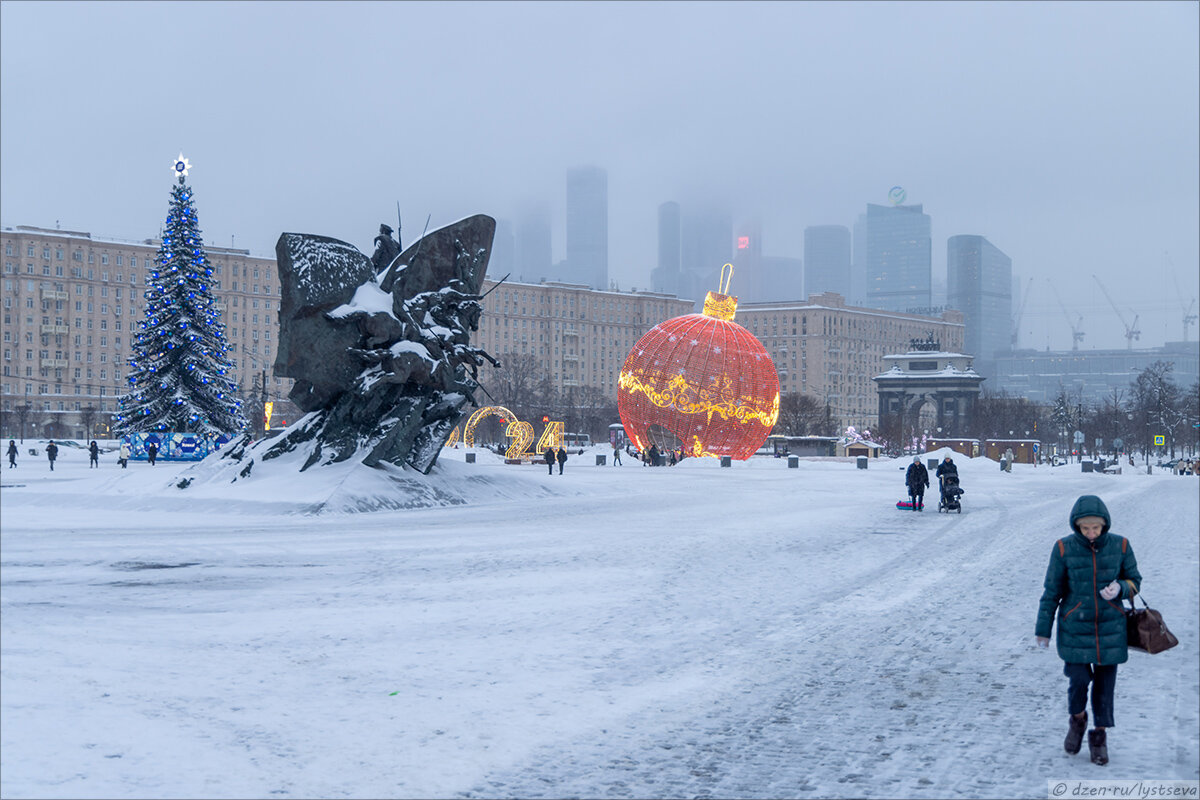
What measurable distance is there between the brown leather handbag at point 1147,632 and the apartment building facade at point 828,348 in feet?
514

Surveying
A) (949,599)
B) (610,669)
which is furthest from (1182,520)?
(610,669)

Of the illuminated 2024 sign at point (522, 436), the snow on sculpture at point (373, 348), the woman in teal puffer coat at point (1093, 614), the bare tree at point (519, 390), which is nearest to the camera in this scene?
the woman in teal puffer coat at point (1093, 614)

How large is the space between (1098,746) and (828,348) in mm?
163235

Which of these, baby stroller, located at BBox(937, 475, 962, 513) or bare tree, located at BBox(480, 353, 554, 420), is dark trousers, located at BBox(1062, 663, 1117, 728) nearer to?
baby stroller, located at BBox(937, 475, 962, 513)

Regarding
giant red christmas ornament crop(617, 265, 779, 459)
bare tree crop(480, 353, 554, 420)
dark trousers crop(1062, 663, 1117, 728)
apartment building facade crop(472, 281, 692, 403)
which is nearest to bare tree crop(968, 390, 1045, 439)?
bare tree crop(480, 353, 554, 420)

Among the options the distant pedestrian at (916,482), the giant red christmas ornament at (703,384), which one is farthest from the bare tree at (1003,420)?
the distant pedestrian at (916,482)

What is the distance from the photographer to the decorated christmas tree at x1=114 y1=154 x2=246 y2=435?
132 feet

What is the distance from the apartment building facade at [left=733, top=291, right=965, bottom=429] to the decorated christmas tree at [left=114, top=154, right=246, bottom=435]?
128m

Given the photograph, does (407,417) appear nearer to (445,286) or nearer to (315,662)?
(445,286)

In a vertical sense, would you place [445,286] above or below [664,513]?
above

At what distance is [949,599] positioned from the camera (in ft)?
40.3

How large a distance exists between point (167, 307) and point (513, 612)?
111 ft

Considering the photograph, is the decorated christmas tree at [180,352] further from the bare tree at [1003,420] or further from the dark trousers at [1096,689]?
the bare tree at [1003,420]

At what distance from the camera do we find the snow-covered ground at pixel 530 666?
612 cm
